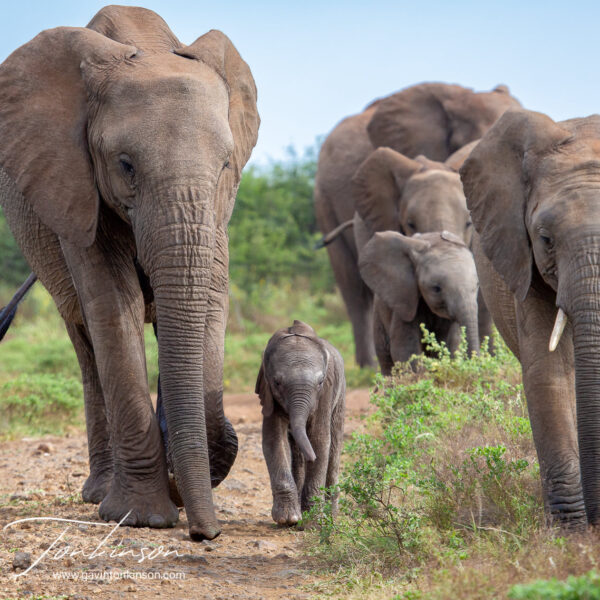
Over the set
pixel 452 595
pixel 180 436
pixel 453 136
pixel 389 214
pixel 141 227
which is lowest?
pixel 452 595

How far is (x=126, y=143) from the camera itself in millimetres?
5328

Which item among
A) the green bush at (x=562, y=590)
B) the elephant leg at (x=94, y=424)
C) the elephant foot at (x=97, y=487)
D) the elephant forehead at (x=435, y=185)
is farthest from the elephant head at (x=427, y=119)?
the green bush at (x=562, y=590)

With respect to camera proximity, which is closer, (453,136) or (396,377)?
(396,377)

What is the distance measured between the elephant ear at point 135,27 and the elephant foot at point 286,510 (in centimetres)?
237

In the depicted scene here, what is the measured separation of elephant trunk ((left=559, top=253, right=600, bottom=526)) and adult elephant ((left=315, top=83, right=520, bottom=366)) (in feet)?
29.0

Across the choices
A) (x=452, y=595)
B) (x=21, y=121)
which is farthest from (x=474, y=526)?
(x=21, y=121)

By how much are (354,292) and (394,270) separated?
5401 millimetres

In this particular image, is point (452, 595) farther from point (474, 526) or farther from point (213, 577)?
point (213, 577)

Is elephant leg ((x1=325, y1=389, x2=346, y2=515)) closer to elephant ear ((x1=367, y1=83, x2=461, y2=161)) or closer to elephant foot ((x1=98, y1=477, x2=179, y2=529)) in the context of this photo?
elephant foot ((x1=98, y1=477, x2=179, y2=529))

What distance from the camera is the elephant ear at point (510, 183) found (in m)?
4.95

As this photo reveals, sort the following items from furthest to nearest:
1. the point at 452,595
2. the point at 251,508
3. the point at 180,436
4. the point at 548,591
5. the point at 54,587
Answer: the point at 251,508 → the point at 180,436 → the point at 54,587 → the point at 452,595 → the point at 548,591

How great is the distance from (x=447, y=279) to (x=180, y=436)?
4.14 meters

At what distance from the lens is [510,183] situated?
→ 5.06 m

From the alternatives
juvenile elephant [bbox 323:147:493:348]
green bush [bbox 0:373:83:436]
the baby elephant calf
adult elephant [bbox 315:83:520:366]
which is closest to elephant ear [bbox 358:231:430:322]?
juvenile elephant [bbox 323:147:493:348]
